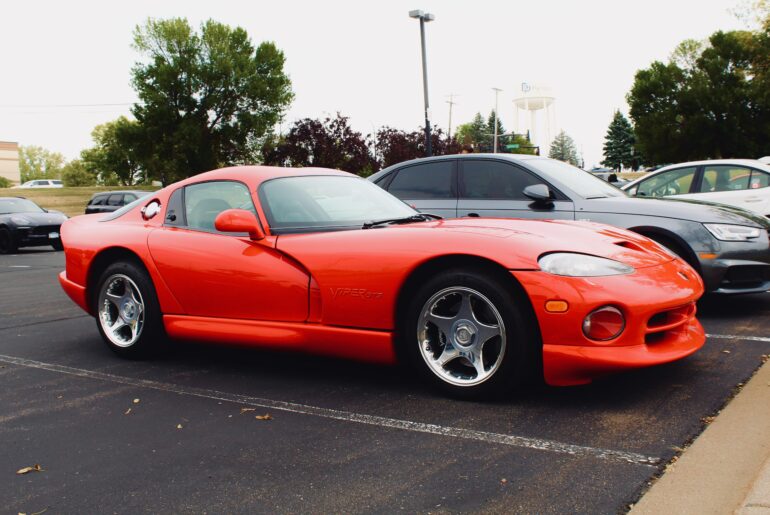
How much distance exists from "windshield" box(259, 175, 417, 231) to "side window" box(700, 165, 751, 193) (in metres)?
5.93

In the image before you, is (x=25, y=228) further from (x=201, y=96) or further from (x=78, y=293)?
(x=201, y=96)

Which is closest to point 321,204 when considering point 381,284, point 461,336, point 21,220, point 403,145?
point 381,284

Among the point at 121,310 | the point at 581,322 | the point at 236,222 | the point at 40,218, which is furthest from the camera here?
the point at 40,218

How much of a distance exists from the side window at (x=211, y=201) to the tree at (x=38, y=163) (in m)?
136

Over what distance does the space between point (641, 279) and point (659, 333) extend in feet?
1.04

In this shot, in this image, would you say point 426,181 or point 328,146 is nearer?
point 426,181

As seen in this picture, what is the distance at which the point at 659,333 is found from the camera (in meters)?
3.75

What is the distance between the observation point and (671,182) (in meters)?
9.33

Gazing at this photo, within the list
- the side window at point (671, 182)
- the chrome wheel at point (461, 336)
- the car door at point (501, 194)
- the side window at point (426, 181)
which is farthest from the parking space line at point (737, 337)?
the side window at point (671, 182)

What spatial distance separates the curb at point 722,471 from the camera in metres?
2.45

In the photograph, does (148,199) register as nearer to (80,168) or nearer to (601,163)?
(80,168)

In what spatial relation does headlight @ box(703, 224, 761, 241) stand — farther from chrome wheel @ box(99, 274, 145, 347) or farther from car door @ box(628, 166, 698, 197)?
chrome wheel @ box(99, 274, 145, 347)

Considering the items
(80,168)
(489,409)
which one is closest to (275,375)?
(489,409)

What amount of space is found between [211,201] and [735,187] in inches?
286
